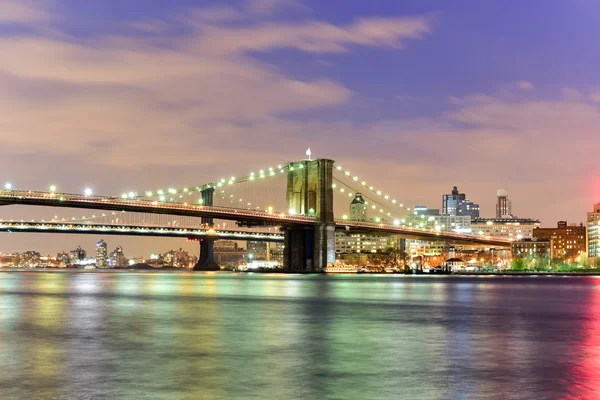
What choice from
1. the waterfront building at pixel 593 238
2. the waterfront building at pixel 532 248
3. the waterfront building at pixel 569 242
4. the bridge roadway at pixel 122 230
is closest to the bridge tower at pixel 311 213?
the bridge roadway at pixel 122 230

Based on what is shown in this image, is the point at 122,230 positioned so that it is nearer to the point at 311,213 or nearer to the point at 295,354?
the point at 311,213

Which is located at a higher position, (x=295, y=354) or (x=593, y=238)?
(x=593, y=238)

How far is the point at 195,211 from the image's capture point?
315 ft

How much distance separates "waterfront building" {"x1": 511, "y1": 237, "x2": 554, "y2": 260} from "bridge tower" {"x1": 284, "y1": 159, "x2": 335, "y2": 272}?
65341mm

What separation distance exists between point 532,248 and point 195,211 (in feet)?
303

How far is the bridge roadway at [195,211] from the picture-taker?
3472 inches

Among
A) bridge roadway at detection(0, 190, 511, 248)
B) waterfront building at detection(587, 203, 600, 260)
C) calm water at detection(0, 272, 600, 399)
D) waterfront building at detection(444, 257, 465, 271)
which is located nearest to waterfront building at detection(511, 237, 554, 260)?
waterfront building at detection(587, 203, 600, 260)

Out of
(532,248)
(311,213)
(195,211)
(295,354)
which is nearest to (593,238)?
(532,248)

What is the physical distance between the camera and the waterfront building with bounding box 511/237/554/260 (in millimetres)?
161675

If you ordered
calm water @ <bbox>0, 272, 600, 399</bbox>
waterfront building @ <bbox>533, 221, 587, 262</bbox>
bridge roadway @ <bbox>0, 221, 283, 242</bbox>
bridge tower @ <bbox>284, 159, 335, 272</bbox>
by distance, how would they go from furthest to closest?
waterfront building @ <bbox>533, 221, 587, 262</bbox> < bridge roadway @ <bbox>0, 221, 283, 242</bbox> < bridge tower @ <bbox>284, 159, 335, 272</bbox> < calm water @ <bbox>0, 272, 600, 399</bbox>

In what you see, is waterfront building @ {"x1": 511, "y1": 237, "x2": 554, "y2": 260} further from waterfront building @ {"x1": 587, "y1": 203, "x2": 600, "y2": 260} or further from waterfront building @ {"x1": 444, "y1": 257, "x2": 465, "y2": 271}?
waterfront building @ {"x1": 444, "y1": 257, "x2": 465, "y2": 271}

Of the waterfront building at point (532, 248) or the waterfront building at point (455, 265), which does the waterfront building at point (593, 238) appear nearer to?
the waterfront building at point (532, 248)

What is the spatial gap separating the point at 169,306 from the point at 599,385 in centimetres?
2272

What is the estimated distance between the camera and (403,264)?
6339 inches
